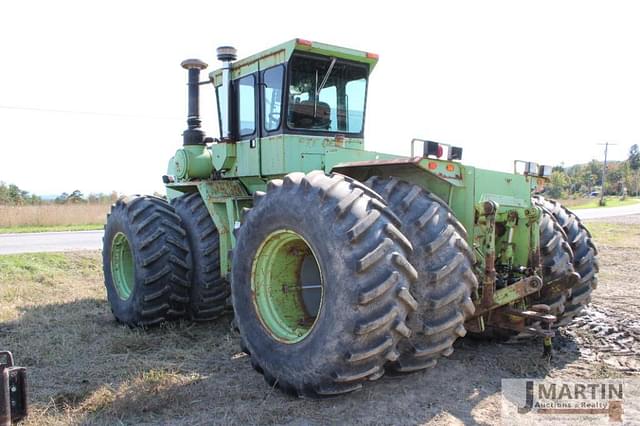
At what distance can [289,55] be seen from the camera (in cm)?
555

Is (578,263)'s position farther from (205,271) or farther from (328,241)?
(205,271)

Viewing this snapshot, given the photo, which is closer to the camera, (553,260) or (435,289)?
(435,289)

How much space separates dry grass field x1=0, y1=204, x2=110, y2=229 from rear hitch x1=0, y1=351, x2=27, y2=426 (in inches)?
882

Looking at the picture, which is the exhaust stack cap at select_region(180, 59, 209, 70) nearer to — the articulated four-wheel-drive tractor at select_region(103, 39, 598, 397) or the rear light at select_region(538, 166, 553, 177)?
the articulated four-wheel-drive tractor at select_region(103, 39, 598, 397)

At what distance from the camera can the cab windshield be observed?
5746 millimetres

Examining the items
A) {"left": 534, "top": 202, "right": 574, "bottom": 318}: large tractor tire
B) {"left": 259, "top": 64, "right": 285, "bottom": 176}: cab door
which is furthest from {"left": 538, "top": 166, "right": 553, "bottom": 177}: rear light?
{"left": 259, "top": 64, "right": 285, "bottom": 176}: cab door

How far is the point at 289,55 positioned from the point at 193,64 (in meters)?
1.91

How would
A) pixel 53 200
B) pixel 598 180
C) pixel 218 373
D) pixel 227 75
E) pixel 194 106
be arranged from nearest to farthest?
pixel 218 373, pixel 227 75, pixel 194 106, pixel 53 200, pixel 598 180

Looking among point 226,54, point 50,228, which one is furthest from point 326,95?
point 50,228

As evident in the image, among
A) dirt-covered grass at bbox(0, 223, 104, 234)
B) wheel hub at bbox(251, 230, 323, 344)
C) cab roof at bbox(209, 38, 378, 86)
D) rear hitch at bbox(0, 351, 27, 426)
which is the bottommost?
dirt-covered grass at bbox(0, 223, 104, 234)

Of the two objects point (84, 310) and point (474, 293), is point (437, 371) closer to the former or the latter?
point (474, 293)

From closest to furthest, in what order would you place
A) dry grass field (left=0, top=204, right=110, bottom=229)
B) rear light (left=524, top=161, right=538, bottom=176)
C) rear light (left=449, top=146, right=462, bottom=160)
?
rear light (left=449, top=146, right=462, bottom=160)
rear light (left=524, top=161, right=538, bottom=176)
dry grass field (left=0, top=204, right=110, bottom=229)

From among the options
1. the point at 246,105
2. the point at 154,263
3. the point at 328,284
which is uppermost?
the point at 246,105

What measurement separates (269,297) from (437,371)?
1530mm
